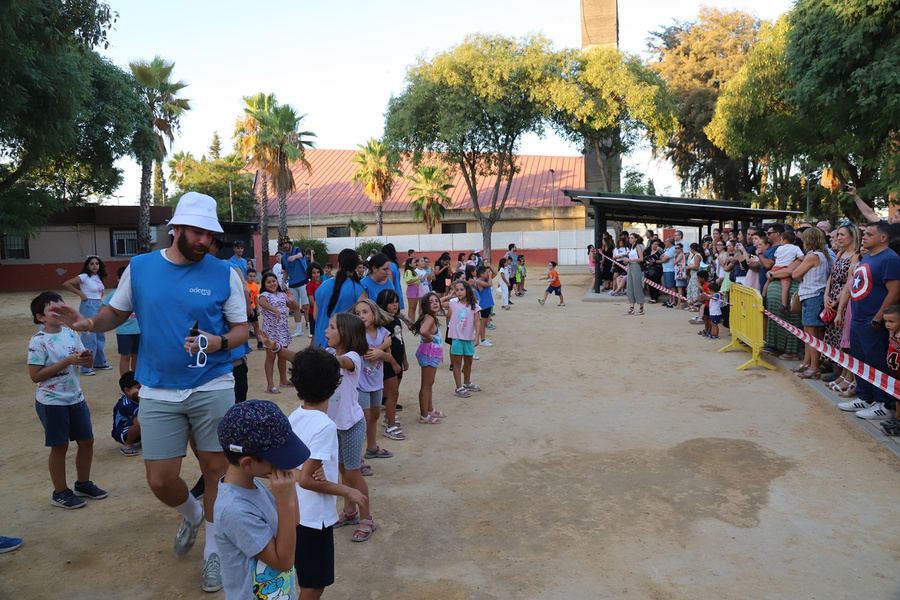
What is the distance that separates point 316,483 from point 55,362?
2.75 meters

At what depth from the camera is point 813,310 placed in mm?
8289

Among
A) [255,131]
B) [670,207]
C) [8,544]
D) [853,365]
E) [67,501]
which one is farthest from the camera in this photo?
[255,131]

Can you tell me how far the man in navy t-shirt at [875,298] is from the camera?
6.14 meters

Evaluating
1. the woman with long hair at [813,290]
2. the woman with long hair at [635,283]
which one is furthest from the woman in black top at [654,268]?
the woman with long hair at [813,290]

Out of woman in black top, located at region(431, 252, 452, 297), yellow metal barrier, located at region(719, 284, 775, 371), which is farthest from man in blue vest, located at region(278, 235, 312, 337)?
yellow metal barrier, located at region(719, 284, 775, 371)

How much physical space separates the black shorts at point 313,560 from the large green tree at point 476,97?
85.9ft

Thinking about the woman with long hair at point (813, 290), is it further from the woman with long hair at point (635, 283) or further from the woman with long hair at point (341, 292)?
the woman with long hair at point (635, 283)

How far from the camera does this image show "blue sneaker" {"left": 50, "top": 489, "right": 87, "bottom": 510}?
4.80 m

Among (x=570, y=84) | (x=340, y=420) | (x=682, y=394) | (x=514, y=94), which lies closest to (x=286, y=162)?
(x=514, y=94)

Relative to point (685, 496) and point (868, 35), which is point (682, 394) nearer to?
point (685, 496)

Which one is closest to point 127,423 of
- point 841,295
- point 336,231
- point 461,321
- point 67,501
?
point 67,501

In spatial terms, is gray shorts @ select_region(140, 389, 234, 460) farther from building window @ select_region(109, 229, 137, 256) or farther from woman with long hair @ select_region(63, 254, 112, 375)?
building window @ select_region(109, 229, 137, 256)

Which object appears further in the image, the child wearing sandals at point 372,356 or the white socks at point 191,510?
the child wearing sandals at point 372,356

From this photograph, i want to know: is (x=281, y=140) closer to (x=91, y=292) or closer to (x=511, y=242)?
(x=511, y=242)
